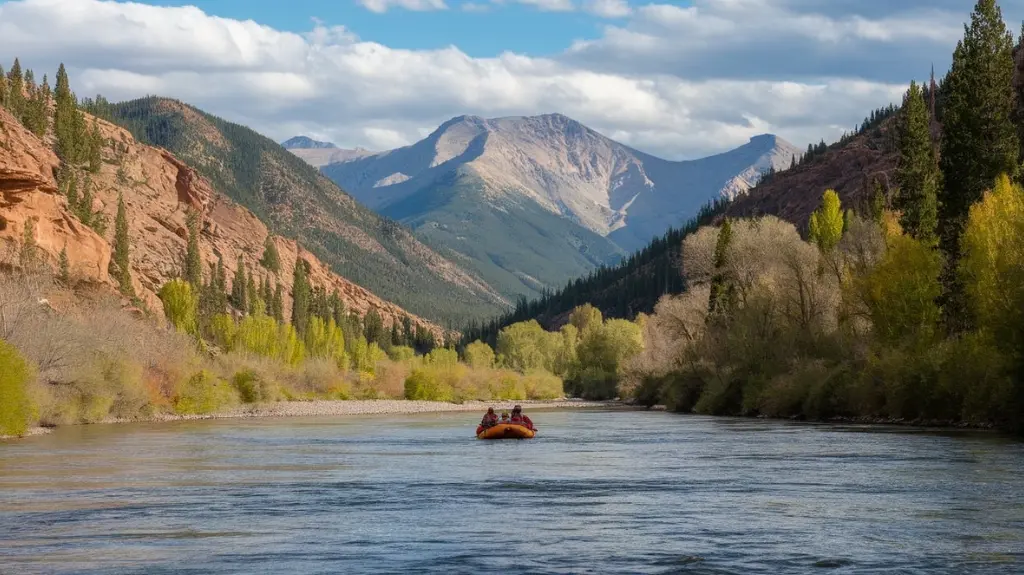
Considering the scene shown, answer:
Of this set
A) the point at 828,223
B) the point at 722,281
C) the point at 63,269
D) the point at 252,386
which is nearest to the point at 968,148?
the point at 722,281

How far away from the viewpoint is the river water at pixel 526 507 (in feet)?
80.8

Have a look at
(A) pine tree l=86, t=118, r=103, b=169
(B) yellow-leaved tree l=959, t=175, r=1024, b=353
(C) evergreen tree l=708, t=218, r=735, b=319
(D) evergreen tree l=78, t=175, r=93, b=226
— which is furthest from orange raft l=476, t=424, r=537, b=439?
(A) pine tree l=86, t=118, r=103, b=169

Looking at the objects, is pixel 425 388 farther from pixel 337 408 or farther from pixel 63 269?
pixel 63 269

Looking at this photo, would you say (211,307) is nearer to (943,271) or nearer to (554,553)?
(943,271)

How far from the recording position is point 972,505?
3131 cm

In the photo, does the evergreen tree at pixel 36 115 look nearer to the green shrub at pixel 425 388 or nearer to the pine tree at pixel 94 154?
the pine tree at pixel 94 154

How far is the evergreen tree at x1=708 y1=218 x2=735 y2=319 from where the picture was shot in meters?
97.8

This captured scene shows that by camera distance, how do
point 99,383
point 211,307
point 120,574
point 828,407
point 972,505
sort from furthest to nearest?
point 211,307 → point 99,383 → point 828,407 → point 972,505 → point 120,574

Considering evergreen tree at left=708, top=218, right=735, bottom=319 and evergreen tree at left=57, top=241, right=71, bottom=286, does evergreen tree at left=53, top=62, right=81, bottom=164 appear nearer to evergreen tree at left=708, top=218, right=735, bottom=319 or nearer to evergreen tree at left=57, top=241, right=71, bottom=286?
evergreen tree at left=57, top=241, right=71, bottom=286

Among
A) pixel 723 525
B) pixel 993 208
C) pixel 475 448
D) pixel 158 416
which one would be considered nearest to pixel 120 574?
pixel 723 525

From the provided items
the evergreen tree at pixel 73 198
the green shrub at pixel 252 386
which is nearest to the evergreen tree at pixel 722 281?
the green shrub at pixel 252 386

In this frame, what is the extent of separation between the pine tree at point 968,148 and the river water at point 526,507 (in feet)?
49.1

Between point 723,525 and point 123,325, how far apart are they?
271 ft

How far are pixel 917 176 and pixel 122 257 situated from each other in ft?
339
